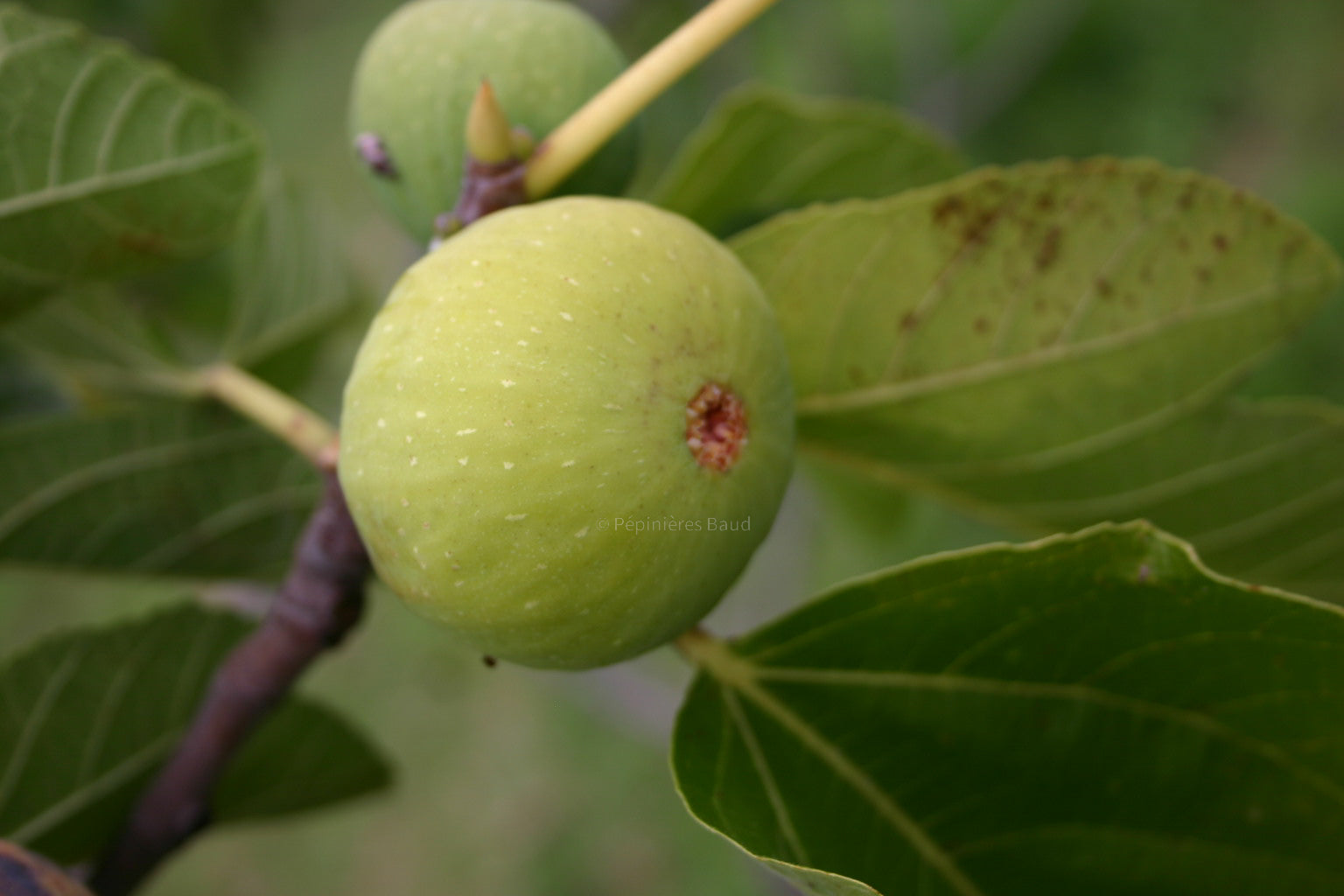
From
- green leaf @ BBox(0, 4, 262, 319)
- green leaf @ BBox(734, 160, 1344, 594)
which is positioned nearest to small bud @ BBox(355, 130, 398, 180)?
green leaf @ BBox(0, 4, 262, 319)

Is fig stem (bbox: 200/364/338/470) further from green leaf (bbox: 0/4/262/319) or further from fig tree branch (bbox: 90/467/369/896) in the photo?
green leaf (bbox: 0/4/262/319)

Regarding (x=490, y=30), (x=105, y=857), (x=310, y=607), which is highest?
(x=490, y=30)

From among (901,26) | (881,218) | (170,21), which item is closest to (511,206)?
(881,218)

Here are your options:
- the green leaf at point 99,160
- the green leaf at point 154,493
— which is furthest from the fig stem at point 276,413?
the green leaf at point 99,160

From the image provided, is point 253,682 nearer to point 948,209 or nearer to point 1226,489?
point 948,209

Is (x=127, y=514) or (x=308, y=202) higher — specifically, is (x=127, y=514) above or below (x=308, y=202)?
below

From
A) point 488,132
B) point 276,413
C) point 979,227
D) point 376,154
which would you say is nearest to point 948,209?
point 979,227

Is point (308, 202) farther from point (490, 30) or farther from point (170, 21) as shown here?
point (170, 21)
